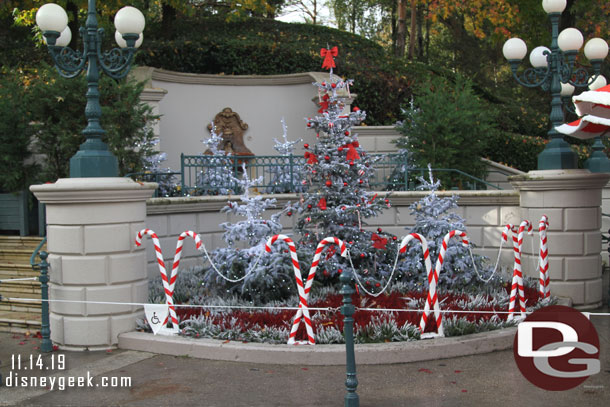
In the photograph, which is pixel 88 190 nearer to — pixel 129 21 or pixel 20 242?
pixel 129 21

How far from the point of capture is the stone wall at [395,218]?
36.0 feet

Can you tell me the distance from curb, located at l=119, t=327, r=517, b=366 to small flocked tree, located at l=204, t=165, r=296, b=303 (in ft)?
4.98

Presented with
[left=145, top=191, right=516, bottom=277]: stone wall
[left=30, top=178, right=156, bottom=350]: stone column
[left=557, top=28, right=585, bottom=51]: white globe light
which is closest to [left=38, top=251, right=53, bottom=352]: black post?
[left=30, top=178, right=156, bottom=350]: stone column

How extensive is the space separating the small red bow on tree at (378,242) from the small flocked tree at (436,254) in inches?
18.5

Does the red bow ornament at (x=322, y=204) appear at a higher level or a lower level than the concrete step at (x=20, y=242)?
higher

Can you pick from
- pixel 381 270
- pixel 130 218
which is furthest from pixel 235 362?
pixel 381 270

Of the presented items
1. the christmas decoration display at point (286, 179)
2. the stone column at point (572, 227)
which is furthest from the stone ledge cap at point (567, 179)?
the christmas decoration display at point (286, 179)

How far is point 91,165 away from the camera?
26.4 ft

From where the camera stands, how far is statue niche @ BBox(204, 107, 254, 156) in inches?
674

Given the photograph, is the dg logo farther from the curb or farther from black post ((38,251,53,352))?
black post ((38,251,53,352))

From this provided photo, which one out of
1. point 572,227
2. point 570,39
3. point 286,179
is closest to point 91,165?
point 286,179

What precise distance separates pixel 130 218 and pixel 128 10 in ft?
9.67

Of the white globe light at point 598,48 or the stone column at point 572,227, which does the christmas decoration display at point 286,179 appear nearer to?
the stone column at point 572,227

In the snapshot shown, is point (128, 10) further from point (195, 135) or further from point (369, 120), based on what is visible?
point (369, 120)
